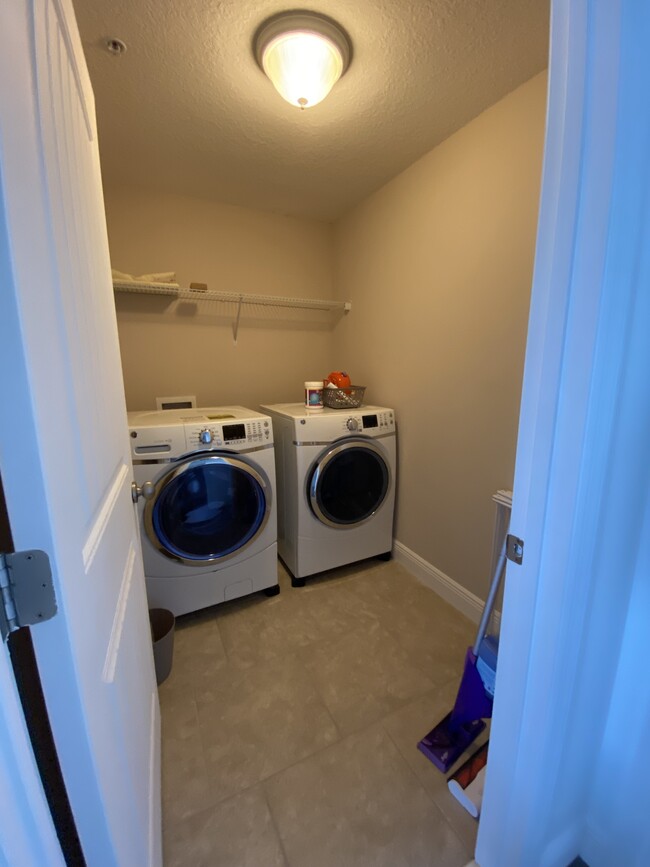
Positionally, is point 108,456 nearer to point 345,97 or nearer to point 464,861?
point 464,861

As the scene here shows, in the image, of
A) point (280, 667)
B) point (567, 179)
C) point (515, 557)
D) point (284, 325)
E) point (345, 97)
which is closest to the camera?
point (567, 179)

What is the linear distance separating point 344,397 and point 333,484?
52cm

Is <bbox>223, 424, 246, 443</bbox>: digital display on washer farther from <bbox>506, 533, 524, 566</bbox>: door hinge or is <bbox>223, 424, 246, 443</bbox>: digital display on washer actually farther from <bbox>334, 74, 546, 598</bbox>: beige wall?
<bbox>506, 533, 524, 566</bbox>: door hinge

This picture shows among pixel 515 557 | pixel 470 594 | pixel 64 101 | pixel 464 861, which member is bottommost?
pixel 464 861

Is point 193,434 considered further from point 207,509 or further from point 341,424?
point 341,424

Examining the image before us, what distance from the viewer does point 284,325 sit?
2.62 meters

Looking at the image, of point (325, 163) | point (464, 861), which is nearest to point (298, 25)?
point (325, 163)

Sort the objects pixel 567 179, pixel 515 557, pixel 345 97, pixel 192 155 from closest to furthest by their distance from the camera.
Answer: pixel 567 179 → pixel 515 557 → pixel 345 97 → pixel 192 155

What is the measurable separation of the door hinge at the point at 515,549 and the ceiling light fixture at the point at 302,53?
5.17ft

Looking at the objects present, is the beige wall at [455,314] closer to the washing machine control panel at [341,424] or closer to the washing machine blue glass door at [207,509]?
the washing machine control panel at [341,424]

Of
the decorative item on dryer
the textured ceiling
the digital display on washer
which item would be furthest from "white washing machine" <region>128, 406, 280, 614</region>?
the textured ceiling

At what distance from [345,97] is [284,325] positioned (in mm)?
1357

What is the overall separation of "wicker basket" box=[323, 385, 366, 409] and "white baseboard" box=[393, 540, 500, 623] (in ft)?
3.07

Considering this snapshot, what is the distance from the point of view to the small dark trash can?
1.44 m
